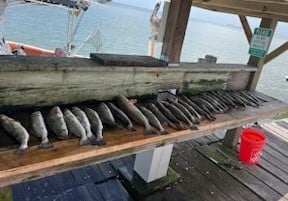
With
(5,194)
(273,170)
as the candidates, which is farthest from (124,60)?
(273,170)

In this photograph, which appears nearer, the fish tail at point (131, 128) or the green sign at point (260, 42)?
the fish tail at point (131, 128)

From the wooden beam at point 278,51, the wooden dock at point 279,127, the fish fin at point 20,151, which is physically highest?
the wooden beam at point 278,51

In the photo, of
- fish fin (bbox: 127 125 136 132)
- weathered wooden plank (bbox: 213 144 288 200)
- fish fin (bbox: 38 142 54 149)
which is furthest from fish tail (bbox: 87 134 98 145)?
weathered wooden plank (bbox: 213 144 288 200)

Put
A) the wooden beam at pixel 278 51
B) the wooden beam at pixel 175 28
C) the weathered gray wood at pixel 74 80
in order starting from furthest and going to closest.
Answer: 1. the wooden beam at pixel 278 51
2. the wooden beam at pixel 175 28
3. the weathered gray wood at pixel 74 80

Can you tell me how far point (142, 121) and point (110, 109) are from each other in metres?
0.33

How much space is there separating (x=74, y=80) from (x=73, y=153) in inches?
36.7

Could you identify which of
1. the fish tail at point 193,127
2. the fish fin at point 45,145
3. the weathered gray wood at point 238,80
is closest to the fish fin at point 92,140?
the fish fin at point 45,145

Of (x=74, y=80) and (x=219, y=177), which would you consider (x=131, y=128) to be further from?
(x=219, y=177)

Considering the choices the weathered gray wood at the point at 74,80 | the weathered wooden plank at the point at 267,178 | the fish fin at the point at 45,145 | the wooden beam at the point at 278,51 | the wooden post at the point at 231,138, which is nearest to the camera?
the fish fin at the point at 45,145

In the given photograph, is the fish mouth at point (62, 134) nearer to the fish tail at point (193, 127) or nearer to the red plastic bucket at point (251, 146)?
the fish tail at point (193, 127)

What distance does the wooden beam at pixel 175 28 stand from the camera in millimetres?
3164

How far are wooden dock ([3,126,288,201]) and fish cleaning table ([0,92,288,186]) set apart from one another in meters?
1.31

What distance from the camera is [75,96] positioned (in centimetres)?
279

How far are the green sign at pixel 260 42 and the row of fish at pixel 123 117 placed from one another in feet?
3.84
